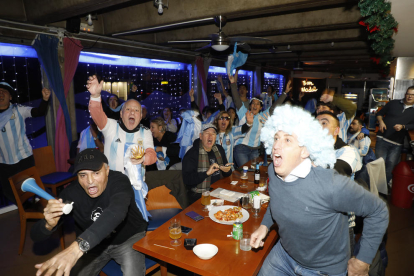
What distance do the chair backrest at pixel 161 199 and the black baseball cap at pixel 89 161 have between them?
3.73ft

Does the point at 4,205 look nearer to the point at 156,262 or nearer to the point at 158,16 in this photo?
the point at 156,262

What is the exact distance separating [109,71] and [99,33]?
46.6 inches

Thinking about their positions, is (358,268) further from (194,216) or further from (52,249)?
(52,249)

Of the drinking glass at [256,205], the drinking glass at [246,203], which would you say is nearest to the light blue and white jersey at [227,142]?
the drinking glass at [246,203]

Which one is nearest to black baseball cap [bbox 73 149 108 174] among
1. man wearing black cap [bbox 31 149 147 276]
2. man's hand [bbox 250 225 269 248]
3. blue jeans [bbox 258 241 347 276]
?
man wearing black cap [bbox 31 149 147 276]

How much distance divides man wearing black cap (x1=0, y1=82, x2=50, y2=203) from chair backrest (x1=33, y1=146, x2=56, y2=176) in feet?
0.54

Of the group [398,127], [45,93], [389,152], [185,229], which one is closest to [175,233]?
[185,229]

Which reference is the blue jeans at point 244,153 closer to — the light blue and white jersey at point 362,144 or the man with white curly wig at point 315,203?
the light blue and white jersey at point 362,144

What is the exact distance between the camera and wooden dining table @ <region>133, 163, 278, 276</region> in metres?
1.66

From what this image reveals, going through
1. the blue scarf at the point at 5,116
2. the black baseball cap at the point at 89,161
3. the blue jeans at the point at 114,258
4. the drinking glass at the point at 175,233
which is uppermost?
the blue scarf at the point at 5,116

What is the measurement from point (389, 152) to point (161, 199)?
4512mm

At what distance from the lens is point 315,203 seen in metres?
1.55

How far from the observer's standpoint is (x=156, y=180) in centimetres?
302

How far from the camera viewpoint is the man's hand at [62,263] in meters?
1.24
